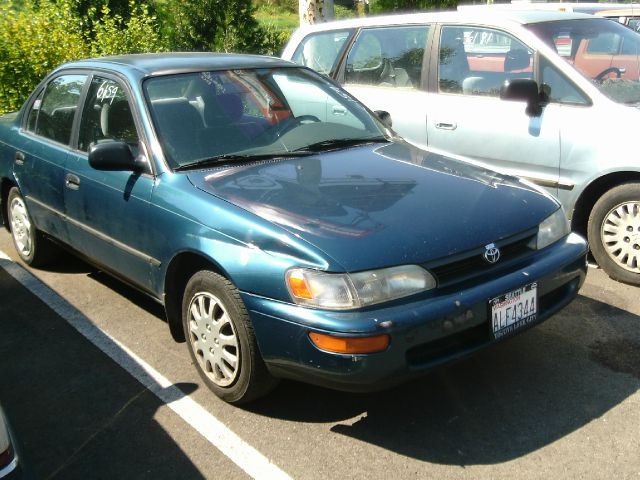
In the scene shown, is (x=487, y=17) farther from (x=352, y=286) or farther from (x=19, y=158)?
(x=19, y=158)

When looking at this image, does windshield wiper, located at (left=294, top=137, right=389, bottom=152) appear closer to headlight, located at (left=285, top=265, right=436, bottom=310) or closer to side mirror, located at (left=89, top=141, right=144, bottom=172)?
side mirror, located at (left=89, top=141, right=144, bottom=172)

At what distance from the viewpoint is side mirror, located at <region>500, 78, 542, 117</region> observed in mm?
5090

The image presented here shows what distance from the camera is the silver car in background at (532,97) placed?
4.89 meters

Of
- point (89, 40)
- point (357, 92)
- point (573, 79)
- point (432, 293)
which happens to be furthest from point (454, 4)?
point (432, 293)

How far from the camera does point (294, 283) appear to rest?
3.02 meters

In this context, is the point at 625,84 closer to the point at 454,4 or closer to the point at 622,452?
the point at 622,452

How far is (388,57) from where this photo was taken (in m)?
6.24

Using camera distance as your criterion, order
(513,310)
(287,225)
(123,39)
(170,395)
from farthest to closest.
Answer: (123,39), (170,395), (513,310), (287,225)

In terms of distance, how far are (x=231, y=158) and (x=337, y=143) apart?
0.68 metres

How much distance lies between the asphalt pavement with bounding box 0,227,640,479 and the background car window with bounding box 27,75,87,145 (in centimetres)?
139

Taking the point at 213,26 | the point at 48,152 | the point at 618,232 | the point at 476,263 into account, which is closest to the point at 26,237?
the point at 48,152

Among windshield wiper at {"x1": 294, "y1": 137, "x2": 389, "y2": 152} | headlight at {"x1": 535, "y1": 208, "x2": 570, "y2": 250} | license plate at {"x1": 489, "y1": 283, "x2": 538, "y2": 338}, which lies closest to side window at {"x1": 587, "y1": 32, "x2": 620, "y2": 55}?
windshield wiper at {"x1": 294, "y1": 137, "x2": 389, "y2": 152}

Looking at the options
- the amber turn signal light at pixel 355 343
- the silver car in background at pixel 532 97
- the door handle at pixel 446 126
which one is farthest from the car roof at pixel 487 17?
the amber turn signal light at pixel 355 343

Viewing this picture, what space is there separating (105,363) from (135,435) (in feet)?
2.81
